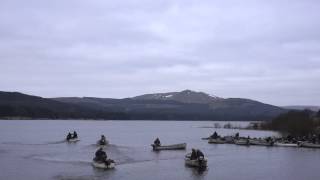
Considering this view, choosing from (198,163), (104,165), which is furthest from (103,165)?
(198,163)

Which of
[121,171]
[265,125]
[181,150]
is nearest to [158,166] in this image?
[121,171]

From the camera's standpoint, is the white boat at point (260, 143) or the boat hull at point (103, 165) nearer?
the boat hull at point (103, 165)

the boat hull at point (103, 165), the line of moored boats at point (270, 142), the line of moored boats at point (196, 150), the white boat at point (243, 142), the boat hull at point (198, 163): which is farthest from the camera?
the white boat at point (243, 142)

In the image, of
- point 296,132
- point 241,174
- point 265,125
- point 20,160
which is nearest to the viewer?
point 241,174

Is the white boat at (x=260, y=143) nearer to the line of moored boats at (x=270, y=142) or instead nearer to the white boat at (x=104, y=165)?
the line of moored boats at (x=270, y=142)

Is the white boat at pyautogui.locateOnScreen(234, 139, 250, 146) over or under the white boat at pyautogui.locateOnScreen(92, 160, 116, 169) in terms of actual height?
over

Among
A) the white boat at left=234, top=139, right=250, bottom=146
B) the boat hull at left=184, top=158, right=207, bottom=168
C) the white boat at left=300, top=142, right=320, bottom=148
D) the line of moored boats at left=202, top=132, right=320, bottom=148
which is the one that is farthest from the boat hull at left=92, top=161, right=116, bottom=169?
the white boat at left=234, top=139, right=250, bottom=146

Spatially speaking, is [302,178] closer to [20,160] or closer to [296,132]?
[20,160]

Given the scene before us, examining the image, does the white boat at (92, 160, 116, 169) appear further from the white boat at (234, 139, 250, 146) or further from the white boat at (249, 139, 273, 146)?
the white boat at (234, 139, 250, 146)

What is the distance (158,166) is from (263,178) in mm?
13070

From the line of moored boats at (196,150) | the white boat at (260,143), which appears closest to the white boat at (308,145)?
the line of moored boats at (196,150)

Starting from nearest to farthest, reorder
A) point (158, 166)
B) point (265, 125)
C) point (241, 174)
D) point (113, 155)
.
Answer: point (241, 174), point (158, 166), point (113, 155), point (265, 125)

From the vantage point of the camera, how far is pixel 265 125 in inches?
7569

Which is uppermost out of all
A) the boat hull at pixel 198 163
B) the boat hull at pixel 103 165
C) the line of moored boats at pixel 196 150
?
the line of moored boats at pixel 196 150
